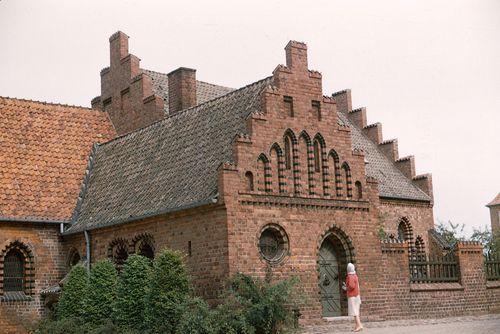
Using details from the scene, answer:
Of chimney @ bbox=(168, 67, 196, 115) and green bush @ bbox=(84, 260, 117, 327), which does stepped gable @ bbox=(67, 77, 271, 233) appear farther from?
chimney @ bbox=(168, 67, 196, 115)

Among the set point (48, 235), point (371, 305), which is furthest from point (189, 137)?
point (371, 305)

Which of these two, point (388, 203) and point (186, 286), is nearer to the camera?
point (186, 286)

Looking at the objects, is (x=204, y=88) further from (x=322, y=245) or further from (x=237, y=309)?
(x=237, y=309)

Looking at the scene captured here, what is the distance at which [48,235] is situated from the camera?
91.8 feet

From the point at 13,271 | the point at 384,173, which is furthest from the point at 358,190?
the point at 13,271

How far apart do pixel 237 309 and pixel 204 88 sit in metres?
18.9

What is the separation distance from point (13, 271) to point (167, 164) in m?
6.95

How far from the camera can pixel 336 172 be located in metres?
24.4

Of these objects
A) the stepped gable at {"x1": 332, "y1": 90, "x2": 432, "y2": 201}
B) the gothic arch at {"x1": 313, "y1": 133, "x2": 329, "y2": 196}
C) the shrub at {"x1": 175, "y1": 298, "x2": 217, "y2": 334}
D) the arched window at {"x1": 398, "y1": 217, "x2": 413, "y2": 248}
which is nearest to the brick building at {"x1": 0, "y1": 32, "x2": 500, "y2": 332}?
the gothic arch at {"x1": 313, "y1": 133, "x2": 329, "y2": 196}

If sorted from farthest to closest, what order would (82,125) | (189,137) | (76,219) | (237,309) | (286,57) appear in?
(82,125)
(76,219)
(189,137)
(286,57)
(237,309)

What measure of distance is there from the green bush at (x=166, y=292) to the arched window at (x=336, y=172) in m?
6.19

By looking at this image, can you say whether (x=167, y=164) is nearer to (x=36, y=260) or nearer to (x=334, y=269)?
(x=36, y=260)

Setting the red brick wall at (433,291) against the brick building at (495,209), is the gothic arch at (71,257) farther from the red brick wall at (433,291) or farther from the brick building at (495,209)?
the brick building at (495,209)

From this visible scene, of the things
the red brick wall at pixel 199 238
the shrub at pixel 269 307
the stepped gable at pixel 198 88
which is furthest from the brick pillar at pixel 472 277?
the stepped gable at pixel 198 88
